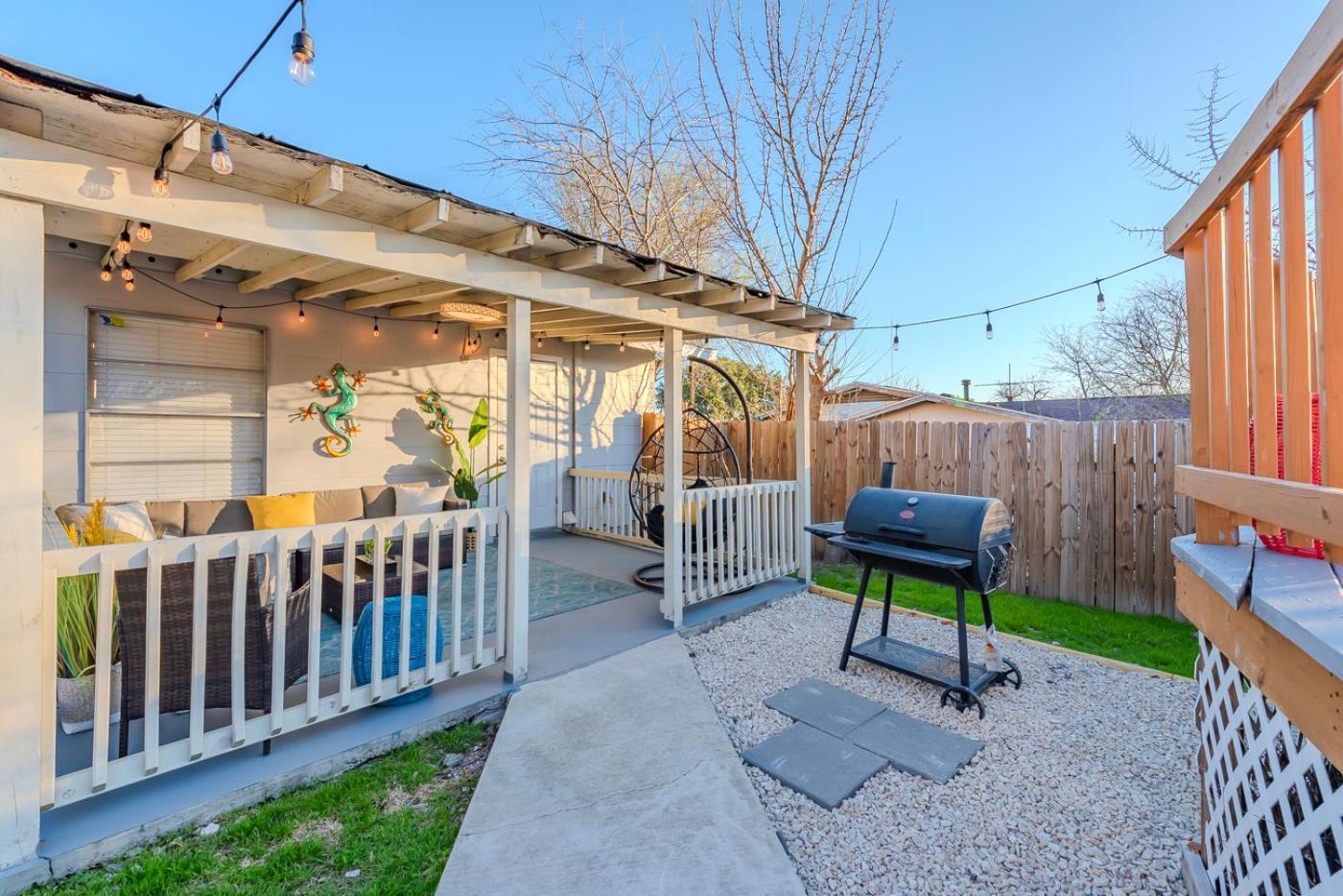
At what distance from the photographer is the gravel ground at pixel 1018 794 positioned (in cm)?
221

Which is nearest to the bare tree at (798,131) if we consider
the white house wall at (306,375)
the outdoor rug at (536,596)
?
the white house wall at (306,375)

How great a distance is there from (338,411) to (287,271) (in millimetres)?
2359

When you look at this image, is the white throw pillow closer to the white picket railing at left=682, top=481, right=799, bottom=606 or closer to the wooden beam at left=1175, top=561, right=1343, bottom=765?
the white picket railing at left=682, top=481, right=799, bottom=606

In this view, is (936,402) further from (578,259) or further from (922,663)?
(578,259)

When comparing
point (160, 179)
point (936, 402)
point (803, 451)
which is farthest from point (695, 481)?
point (936, 402)

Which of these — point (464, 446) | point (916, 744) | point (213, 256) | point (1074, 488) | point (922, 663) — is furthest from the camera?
point (464, 446)

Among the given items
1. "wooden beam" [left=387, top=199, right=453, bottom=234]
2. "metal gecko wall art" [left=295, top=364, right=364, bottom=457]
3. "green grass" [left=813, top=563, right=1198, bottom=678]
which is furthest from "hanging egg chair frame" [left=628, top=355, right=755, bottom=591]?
"metal gecko wall art" [left=295, top=364, right=364, bottom=457]

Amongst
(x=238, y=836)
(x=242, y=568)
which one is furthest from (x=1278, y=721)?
(x=242, y=568)

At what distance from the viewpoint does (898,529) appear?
369cm

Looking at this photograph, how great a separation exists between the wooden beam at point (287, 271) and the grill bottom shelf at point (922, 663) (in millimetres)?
4070

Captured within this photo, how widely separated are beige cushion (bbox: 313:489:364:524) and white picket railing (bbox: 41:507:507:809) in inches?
94.2

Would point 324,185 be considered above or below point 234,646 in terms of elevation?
above

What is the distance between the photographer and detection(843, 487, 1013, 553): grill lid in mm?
3420

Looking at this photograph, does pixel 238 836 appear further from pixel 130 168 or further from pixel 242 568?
pixel 130 168
